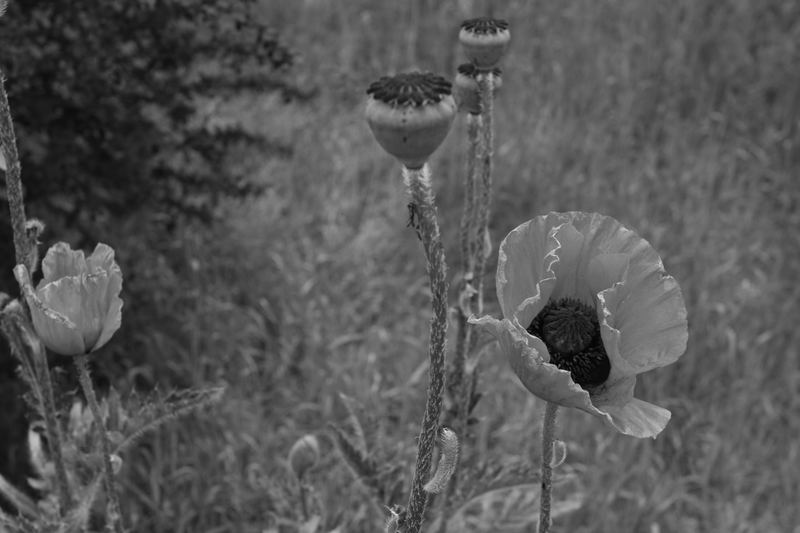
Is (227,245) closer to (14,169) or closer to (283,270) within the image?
(283,270)

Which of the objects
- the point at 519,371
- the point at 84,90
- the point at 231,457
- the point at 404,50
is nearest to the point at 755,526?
the point at 231,457

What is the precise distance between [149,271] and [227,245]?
392 mm

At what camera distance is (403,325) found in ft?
9.84

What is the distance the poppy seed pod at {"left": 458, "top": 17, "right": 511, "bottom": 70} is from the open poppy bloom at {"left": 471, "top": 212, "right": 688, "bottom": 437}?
1.15ft

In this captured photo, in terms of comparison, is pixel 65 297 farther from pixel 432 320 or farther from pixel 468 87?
pixel 468 87

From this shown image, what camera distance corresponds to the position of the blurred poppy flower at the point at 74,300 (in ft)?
3.81

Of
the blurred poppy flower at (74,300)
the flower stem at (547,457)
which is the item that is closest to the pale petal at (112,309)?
the blurred poppy flower at (74,300)

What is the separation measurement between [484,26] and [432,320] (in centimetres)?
57

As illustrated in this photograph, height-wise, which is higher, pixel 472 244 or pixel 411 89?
pixel 411 89

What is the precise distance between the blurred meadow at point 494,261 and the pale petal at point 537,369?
2.79ft

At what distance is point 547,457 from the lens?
42.1 inches

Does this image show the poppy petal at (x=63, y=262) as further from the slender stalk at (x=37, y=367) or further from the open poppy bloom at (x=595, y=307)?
the open poppy bloom at (x=595, y=307)

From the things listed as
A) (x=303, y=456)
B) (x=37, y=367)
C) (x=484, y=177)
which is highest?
(x=484, y=177)

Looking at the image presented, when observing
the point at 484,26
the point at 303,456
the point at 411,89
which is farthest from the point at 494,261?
the point at 411,89
